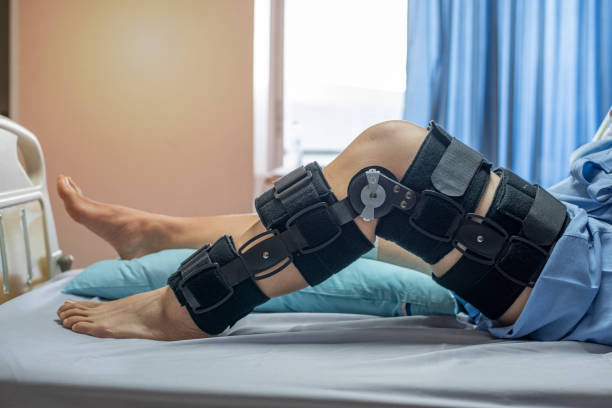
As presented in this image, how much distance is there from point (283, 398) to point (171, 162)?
1.83 meters

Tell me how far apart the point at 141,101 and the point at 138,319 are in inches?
62.7

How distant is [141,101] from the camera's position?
2350 millimetres

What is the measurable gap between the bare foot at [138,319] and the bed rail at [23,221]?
0.78 feet

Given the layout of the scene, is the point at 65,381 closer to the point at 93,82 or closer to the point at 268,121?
the point at 93,82

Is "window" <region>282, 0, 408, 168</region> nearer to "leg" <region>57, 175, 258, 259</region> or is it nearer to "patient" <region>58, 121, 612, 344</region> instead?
"leg" <region>57, 175, 258, 259</region>

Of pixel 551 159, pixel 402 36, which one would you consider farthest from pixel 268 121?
pixel 551 159

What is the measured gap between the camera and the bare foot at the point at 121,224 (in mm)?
1384

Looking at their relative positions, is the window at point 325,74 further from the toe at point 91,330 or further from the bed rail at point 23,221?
the toe at point 91,330

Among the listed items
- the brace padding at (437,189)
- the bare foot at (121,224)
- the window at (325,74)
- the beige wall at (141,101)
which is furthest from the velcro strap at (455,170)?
the window at (325,74)

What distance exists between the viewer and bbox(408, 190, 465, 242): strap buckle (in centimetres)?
84

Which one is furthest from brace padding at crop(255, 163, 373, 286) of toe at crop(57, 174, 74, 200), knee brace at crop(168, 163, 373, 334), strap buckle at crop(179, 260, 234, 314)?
toe at crop(57, 174, 74, 200)

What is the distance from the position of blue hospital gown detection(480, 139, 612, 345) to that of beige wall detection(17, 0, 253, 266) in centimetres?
164

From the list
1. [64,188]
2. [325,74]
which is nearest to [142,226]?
[64,188]

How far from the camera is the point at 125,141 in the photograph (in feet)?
7.73
